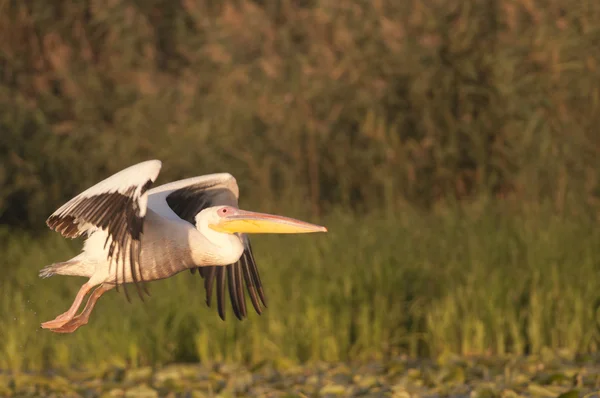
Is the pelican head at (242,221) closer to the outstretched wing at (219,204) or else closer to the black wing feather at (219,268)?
the outstretched wing at (219,204)

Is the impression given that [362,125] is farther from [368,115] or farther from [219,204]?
[219,204]

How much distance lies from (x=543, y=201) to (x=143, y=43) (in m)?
5.75

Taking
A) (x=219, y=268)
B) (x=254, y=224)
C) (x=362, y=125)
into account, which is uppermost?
(x=362, y=125)

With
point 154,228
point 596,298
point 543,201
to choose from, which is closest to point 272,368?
point 596,298

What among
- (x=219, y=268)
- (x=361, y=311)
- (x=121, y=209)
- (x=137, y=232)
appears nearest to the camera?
(x=137, y=232)

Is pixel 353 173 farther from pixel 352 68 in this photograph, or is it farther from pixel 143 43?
pixel 143 43

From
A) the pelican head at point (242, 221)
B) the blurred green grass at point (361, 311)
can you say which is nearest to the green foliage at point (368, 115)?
the blurred green grass at point (361, 311)

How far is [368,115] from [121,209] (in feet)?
24.3

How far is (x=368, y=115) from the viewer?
12.2 m

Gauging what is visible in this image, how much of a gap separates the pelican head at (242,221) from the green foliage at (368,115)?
6.51 meters

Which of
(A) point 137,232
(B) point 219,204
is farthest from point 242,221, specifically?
(B) point 219,204

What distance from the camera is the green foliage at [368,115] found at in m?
11.8

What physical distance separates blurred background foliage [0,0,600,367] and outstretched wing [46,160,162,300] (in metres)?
4.16

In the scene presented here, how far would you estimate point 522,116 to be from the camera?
39.4ft
